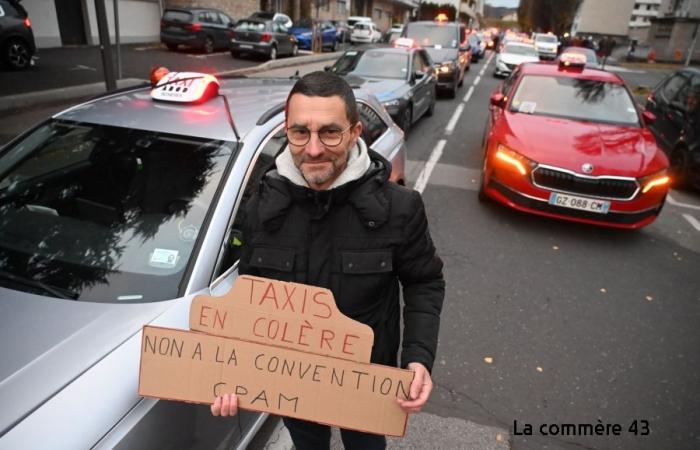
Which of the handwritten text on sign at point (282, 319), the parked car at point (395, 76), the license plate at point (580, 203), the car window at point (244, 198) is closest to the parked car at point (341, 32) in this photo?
the parked car at point (395, 76)

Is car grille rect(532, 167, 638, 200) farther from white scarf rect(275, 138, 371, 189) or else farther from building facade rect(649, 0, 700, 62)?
building facade rect(649, 0, 700, 62)

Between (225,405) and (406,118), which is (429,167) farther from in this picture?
(225,405)

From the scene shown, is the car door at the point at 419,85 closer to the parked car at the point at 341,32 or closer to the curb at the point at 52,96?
the curb at the point at 52,96

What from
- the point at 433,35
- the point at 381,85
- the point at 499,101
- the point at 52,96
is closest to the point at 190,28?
the point at 433,35

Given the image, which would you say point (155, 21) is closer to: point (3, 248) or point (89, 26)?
point (89, 26)

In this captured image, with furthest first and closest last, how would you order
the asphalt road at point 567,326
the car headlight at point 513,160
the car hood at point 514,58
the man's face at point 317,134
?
the car hood at point 514,58
the car headlight at point 513,160
the asphalt road at point 567,326
the man's face at point 317,134

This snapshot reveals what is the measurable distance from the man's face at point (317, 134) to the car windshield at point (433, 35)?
44.2 feet

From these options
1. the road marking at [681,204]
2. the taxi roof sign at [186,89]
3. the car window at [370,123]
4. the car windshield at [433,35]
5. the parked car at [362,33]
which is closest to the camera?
the taxi roof sign at [186,89]

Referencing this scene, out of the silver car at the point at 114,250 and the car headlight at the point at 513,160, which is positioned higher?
the silver car at the point at 114,250

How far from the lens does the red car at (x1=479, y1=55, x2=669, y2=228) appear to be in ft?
15.1

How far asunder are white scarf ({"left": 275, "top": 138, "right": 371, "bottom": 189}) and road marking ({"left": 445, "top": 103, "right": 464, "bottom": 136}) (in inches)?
319

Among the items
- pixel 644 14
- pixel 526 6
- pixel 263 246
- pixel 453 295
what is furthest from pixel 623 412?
pixel 644 14

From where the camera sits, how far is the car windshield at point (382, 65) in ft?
27.4

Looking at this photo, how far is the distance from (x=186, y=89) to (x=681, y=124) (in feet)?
25.3
